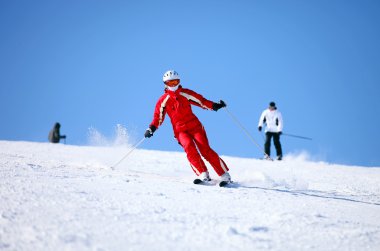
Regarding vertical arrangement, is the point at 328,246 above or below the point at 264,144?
below

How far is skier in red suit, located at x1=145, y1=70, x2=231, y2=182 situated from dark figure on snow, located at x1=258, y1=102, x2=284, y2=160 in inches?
293

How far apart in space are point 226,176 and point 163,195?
1.80 metres

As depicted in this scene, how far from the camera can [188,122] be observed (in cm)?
557

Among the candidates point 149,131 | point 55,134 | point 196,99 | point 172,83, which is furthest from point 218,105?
point 55,134

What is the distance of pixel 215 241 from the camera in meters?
2.35

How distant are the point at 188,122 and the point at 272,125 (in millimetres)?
7948

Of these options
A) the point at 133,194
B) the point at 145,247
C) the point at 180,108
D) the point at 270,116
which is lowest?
the point at 145,247

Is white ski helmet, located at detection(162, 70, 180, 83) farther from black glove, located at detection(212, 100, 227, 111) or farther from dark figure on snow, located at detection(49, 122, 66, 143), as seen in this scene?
dark figure on snow, located at detection(49, 122, 66, 143)

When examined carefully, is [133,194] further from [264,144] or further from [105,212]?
[264,144]

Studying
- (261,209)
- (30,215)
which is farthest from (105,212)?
(261,209)

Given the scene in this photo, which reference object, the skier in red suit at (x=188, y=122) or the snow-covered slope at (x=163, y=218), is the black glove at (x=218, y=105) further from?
the snow-covered slope at (x=163, y=218)

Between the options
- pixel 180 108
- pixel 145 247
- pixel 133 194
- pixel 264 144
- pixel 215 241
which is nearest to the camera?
pixel 145 247

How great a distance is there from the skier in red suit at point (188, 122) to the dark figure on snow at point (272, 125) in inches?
293

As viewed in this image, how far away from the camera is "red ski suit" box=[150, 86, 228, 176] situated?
5.38m
